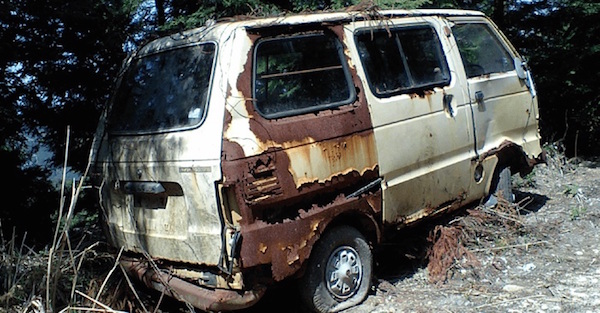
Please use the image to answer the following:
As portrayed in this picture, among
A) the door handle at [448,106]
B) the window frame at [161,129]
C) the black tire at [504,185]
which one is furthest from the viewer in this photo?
the black tire at [504,185]

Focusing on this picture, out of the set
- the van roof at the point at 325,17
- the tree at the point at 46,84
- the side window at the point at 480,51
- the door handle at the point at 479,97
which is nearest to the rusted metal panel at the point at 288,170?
the van roof at the point at 325,17

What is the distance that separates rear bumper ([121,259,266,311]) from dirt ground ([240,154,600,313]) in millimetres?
815

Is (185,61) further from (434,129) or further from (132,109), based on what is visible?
(434,129)

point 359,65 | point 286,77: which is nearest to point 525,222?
point 359,65

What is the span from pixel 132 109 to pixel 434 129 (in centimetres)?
241

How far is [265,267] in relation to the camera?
4.08 m

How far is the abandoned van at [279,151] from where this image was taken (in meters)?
3.97

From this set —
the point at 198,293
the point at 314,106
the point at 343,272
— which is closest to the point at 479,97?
the point at 314,106

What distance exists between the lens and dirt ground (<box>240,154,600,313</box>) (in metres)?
4.72

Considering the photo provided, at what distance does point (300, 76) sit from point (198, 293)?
164cm

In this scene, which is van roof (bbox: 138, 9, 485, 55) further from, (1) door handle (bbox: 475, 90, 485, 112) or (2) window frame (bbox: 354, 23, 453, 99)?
(1) door handle (bbox: 475, 90, 485, 112)

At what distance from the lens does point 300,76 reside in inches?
176

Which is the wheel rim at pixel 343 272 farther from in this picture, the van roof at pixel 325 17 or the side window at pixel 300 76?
the van roof at pixel 325 17

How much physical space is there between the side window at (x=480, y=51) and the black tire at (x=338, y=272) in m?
2.07
